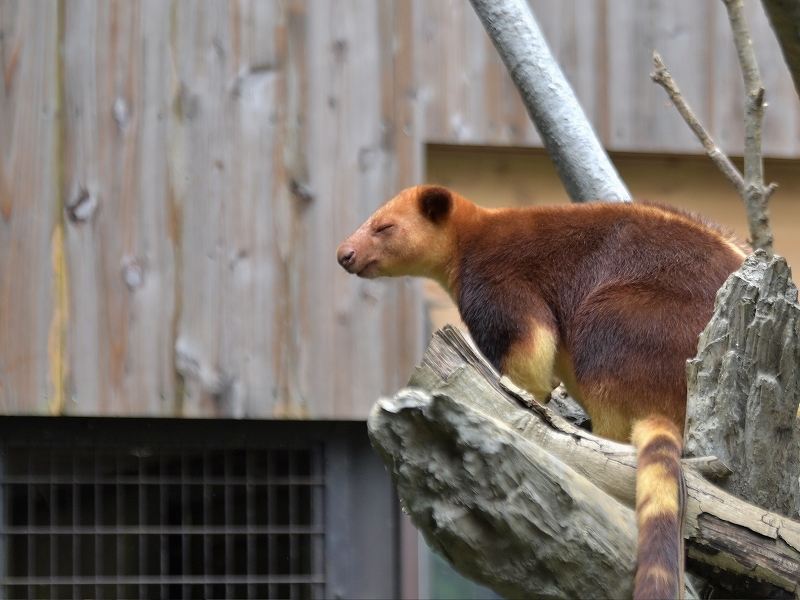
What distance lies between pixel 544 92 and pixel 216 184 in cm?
150

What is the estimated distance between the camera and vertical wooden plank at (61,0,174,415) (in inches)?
155

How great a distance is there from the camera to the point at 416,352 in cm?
413

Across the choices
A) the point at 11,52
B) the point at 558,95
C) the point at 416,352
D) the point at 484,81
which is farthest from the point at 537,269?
the point at 11,52

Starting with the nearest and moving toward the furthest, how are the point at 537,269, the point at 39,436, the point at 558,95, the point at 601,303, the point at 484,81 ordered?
the point at 601,303
the point at 537,269
the point at 558,95
the point at 39,436
the point at 484,81

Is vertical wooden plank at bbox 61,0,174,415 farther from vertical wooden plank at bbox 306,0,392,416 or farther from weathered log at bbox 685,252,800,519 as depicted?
weathered log at bbox 685,252,800,519

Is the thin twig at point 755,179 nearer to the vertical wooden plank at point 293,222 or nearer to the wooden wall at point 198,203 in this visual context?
the wooden wall at point 198,203

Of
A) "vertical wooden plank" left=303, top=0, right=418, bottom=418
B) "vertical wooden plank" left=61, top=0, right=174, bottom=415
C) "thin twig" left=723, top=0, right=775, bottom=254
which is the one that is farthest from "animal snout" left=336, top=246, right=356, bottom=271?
"thin twig" left=723, top=0, right=775, bottom=254

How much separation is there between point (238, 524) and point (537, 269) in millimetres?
1994

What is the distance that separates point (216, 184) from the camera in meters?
4.08

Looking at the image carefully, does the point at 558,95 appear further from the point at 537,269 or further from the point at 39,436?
the point at 39,436

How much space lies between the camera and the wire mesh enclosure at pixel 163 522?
4.01 m

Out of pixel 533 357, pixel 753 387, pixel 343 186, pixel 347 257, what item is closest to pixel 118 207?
pixel 343 186

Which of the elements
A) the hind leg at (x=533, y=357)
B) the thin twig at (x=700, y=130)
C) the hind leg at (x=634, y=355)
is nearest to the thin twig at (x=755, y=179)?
the thin twig at (x=700, y=130)

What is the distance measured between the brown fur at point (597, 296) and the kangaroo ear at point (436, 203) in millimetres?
72
